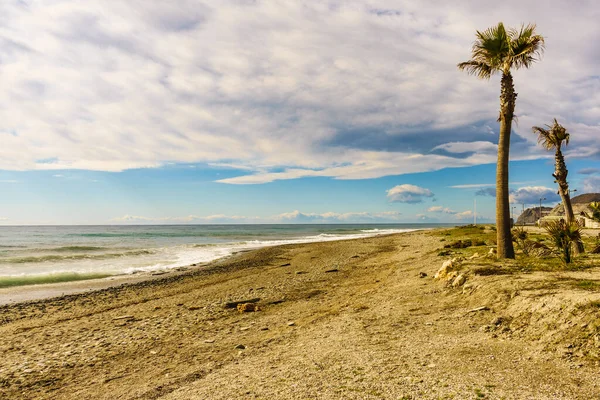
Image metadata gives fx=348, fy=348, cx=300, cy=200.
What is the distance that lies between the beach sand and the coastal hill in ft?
232

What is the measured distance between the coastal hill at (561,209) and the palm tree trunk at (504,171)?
2530 inches

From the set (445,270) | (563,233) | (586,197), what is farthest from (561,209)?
(445,270)

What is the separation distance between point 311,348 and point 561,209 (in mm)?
91928

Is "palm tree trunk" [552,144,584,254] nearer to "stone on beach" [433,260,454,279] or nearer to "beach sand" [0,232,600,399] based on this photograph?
"beach sand" [0,232,600,399]

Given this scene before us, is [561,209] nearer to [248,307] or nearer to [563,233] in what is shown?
[563,233]

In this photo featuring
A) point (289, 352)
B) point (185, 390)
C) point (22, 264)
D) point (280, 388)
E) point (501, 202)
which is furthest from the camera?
point (22, 264)

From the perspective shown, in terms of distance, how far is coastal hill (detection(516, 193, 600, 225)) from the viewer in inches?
2758

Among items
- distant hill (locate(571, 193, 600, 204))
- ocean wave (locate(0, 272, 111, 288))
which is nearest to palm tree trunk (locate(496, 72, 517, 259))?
ocean wave (locate(0, 272, 111, 288))

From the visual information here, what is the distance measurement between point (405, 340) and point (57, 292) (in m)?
17.5

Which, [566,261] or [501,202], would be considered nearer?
[566,261]

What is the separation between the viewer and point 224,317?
11.2m

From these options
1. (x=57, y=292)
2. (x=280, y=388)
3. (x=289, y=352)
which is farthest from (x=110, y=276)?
(x=280, y=388)

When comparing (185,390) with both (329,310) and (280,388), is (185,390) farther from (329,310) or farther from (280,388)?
(329,310)

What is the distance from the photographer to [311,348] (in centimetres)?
729
